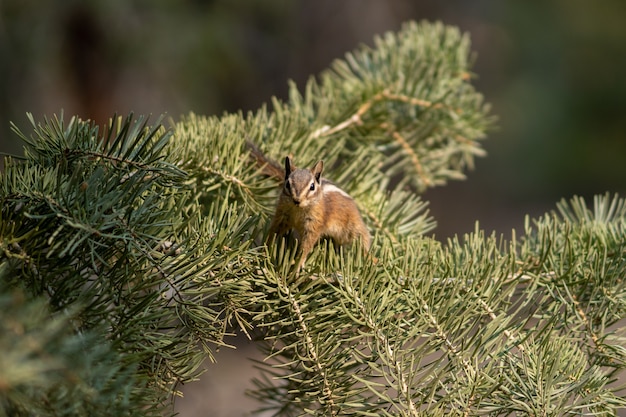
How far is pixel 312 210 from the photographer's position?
870 millimetres

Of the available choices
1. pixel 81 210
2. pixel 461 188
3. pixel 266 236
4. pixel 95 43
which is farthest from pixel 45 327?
pixel 461 188

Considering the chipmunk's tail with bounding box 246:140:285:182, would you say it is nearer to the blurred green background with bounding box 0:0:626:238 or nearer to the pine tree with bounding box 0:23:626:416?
the pine tree with bounding box 0:23:626:416

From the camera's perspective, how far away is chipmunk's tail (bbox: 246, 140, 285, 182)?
885 millimetres

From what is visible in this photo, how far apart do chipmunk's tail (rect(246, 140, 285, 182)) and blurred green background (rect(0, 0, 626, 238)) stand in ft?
1.53

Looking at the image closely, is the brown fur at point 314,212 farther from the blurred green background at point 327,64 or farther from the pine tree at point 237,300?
the blurred green background at point 327,64

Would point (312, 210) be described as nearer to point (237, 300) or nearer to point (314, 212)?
point (314, 212)

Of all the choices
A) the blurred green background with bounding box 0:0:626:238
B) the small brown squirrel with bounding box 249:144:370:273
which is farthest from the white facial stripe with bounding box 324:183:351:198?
the blurred green background with bounding box 0:0:626:238

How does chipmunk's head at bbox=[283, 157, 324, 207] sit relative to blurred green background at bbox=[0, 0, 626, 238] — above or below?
below

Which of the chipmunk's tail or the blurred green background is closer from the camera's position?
the chipmunk's tail

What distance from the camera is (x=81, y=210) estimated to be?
54cm

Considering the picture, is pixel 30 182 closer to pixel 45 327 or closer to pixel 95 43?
pixel 45 327

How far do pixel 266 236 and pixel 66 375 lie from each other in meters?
0.39

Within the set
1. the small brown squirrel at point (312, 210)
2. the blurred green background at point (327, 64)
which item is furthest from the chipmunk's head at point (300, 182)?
the blurred green background at point (327, 64)

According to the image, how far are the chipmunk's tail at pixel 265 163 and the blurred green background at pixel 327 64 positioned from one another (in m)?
0.47
